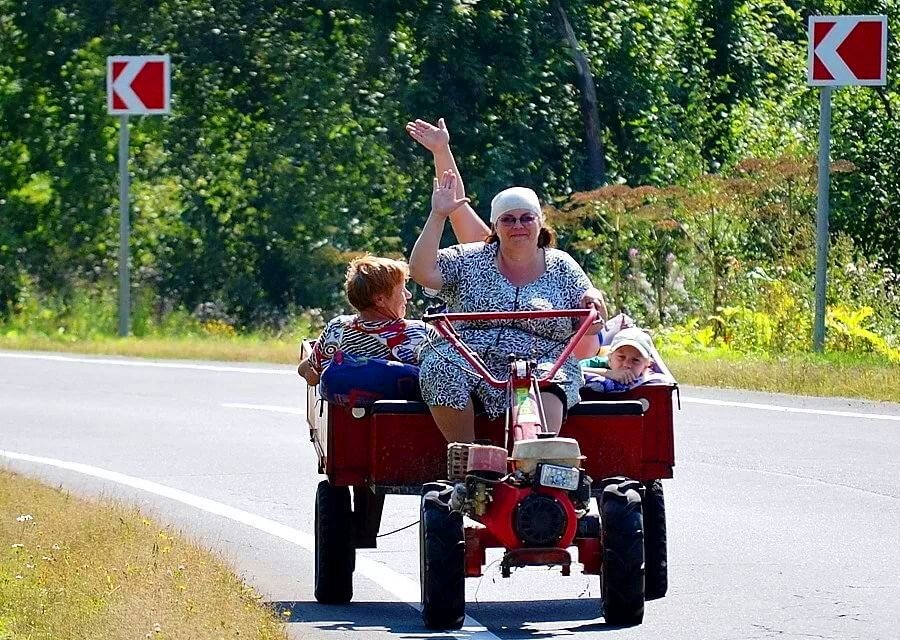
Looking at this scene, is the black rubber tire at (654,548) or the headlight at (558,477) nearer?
the headlight at (558,477)

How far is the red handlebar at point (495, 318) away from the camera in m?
7.56

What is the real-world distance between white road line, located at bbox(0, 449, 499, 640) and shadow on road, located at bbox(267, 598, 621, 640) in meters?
0.06

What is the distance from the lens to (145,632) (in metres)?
6.75

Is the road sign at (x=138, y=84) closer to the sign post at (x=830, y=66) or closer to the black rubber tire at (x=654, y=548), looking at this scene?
the sign post at (x=830, y=66)

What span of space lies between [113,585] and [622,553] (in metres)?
1.81

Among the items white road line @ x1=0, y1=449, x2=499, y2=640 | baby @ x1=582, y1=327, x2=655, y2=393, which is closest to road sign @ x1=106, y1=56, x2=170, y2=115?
white road line @ x1=0, y1=449, x2=499, y2=640

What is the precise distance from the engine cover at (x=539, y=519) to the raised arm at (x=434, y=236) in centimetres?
143

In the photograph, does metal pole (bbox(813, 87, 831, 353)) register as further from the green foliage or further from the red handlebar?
the red handlebar

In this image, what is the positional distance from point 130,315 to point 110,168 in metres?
3.02

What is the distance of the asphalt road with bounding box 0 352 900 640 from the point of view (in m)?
7.72

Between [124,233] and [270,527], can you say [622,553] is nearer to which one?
[270,527]

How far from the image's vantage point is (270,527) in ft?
33.4

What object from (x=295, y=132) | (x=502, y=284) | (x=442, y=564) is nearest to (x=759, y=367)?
(x=502, y=284)

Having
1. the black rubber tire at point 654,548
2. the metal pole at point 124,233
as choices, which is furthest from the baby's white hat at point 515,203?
the metal pole at point 124,233
